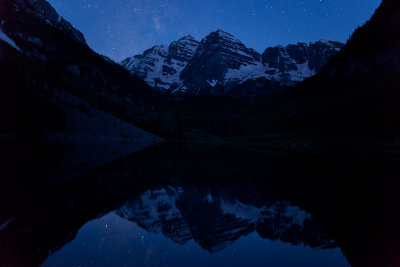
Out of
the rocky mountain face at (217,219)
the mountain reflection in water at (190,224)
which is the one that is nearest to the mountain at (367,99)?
the mountain reflection in water at (190,224)

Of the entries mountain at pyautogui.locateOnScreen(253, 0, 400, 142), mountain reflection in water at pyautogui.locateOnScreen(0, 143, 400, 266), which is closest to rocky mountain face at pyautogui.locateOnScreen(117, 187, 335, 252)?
mountain reflection in water at pyautogui.locateOnScreen(0, 143, 400, 266)

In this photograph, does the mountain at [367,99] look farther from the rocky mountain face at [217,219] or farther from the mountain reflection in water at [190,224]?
the rocky mountain face at [217,219]

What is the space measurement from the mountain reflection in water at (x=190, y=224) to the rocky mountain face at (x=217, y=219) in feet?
0.17

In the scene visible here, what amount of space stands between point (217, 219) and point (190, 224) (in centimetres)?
171

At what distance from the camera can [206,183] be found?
23.2m

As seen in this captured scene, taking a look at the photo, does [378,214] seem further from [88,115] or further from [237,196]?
[88,115]

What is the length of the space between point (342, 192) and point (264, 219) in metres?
9.80

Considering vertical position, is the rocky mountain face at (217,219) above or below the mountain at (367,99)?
below

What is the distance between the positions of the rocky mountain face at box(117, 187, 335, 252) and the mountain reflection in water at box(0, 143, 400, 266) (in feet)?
0.17

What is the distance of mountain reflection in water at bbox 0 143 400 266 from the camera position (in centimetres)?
938

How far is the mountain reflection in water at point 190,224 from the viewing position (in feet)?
30.8

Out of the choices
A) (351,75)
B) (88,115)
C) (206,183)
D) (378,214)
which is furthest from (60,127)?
(351,75)

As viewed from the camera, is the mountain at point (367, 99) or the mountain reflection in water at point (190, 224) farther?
the mountain at point (367, 99)

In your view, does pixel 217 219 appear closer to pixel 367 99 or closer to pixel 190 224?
pixel 190 224
